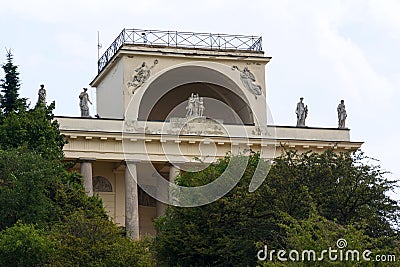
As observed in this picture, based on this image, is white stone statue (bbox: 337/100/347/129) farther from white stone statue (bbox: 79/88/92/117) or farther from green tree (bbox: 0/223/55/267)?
green tree (bbox: 0/223/55/267)

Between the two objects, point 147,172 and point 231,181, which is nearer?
point 231,181

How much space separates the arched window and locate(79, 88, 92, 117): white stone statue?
383 centimetres

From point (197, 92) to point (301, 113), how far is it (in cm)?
532

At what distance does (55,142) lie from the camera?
47.1 meters

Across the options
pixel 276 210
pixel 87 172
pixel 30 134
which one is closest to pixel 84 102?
pixel 87 172

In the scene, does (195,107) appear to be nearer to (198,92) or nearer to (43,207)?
(198,92)

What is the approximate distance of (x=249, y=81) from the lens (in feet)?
190

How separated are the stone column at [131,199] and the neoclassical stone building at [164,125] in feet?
0.15

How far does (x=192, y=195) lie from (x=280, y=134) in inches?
528

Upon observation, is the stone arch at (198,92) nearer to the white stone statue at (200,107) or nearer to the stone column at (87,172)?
the white stone statue at (200,107)

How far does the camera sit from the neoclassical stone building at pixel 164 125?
180ft

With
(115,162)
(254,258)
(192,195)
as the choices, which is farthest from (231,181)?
(115,162)

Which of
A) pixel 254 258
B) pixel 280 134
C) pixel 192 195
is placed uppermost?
pixel 280 134

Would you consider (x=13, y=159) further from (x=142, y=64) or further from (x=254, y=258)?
(x=142, y=64)
